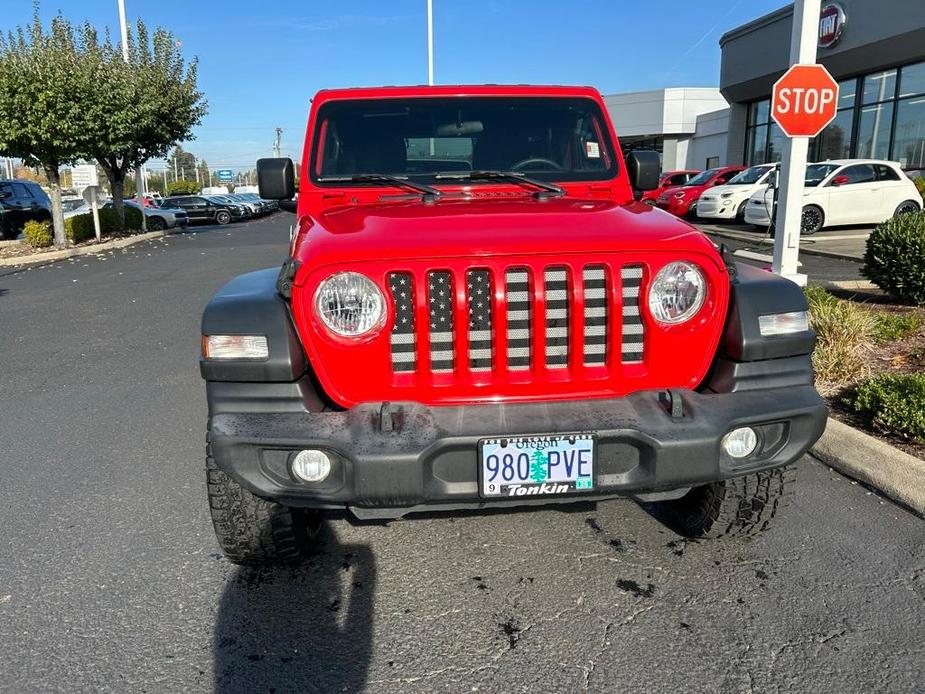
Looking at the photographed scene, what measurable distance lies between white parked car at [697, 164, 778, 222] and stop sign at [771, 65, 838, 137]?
11030 millimetres

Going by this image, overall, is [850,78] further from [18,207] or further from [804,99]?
[18,207]

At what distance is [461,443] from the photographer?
236cm

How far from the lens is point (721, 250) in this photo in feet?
9.22

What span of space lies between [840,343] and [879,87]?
68.9ft

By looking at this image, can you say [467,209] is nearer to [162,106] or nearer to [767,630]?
[767,630]

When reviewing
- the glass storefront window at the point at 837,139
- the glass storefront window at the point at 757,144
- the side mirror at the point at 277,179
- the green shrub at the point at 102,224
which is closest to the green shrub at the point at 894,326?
the side mirror at the point at 277,179

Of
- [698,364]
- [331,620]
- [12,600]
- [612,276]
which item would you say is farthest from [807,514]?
[12,600]

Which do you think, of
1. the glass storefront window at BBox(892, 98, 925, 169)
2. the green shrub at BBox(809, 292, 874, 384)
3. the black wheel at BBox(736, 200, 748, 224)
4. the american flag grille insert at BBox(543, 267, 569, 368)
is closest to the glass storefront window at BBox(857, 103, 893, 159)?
the glass storefront window at BBox(892, 98, 925, 169)

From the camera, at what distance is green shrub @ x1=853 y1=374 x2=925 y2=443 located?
3930 mm

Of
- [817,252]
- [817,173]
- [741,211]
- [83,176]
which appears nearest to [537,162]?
[817,252]

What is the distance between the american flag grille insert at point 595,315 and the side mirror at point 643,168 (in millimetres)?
1691

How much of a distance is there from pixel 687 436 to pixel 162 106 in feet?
79.7

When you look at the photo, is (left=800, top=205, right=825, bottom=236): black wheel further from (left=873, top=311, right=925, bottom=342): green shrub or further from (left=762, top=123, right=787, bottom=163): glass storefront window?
(left=762, top=123, right=787, bottom=163): glass storefront window

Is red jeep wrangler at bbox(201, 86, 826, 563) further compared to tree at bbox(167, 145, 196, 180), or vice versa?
tree at bbox(167, 145, 196, 180)
